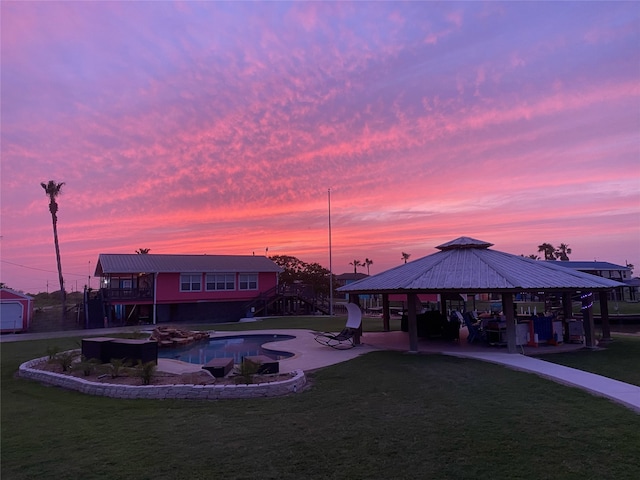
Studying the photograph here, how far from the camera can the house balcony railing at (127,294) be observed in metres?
28.8

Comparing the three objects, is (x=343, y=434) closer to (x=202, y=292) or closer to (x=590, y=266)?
(x=202, y=292)

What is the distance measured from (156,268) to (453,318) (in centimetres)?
2175

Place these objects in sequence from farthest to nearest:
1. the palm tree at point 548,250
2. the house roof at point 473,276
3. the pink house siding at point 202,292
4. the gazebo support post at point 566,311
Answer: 1. the palm tree at point 548,250
2. the pink house siding at point 202,292
3. the gazebo support post at point 566,311
4. the house roof at point 473,276

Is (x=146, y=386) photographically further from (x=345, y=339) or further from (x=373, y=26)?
(x=373, y=26)

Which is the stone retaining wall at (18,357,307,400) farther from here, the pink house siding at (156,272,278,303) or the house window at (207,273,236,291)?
the house window at (207,273,236,291)

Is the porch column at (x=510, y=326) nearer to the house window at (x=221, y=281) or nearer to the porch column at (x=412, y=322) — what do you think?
the porch column at (x=412, y=322)

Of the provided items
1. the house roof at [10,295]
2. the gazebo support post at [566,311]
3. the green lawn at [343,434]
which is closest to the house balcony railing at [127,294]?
the house roof at [10,295]

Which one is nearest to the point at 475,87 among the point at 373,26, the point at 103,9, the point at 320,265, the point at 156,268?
the point at 373,26

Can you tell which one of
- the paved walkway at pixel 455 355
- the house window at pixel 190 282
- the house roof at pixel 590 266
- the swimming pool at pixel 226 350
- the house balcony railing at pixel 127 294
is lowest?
the swimming pool at pixel 226 350

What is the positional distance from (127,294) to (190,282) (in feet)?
14.4

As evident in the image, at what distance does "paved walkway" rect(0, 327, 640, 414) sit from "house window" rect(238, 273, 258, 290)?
1499 centimetres

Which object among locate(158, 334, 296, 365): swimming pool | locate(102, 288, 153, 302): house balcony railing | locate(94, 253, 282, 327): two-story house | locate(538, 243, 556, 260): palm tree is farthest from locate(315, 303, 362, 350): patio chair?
locate(538, 243, 556, 260): palm tree

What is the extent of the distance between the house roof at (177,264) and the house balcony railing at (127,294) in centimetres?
143

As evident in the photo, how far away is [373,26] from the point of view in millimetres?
14547
